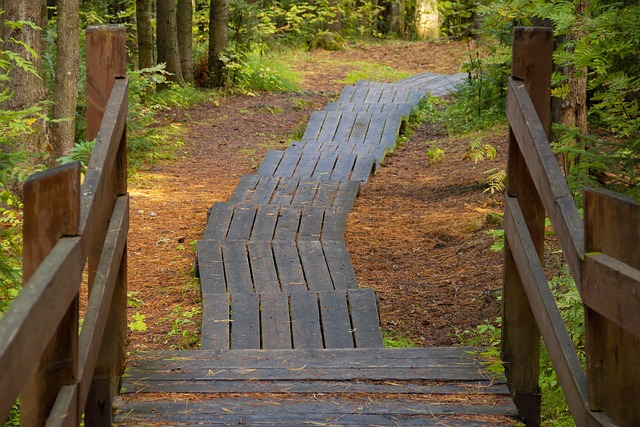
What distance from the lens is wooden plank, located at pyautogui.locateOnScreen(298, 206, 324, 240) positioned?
830 cm

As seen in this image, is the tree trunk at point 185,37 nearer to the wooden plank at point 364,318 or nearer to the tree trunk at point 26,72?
the tree trunk at point 26,72

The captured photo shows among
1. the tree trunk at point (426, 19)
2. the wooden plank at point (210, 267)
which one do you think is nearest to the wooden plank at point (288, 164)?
the wooden plank at point (210, 267)

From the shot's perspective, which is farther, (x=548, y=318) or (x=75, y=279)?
(x=548, y=318)

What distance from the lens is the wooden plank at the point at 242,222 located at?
8273mm

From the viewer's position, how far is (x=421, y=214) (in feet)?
32.1

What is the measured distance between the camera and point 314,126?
13953 millimetres

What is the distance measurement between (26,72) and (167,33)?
6858 mm

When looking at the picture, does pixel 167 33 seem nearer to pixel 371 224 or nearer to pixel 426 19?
pixel 371 224

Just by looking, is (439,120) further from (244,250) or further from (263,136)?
(244,250)

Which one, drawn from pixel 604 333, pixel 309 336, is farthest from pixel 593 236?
pixel 309 336

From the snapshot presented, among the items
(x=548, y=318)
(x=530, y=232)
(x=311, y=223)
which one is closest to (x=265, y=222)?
(x=311, y=223)

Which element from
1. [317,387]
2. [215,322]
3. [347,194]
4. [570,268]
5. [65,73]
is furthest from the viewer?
[65,73]

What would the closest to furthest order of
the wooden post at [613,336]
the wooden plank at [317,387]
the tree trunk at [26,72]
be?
the wooden post at [613,336]
the wooden plank at [317,387]
the tree trunk at [26,72]

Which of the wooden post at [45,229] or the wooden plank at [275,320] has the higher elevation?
the wooden post at [45,229]
